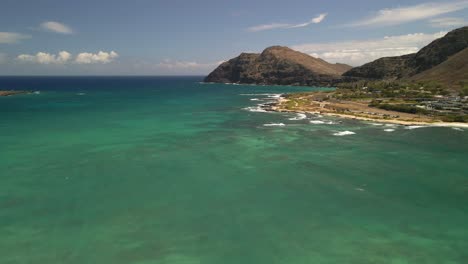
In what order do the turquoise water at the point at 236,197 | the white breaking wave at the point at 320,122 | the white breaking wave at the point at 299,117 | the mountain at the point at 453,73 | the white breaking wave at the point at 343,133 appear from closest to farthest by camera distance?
1. the turquoise water at the point at 236,197
2. the white breaking wave at the point at 343,133
3. the white breaking wave at the point at 320,122
4. the white breaking wave at the point at 299,117
5. the mountain at the point at 453,73

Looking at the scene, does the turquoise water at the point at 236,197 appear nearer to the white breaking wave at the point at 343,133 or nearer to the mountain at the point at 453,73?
the white breaking wave at the point at 343,133

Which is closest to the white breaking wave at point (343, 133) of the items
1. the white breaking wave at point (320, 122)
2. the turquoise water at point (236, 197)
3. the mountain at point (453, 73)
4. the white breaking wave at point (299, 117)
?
the turquoise water at point (236, 197)

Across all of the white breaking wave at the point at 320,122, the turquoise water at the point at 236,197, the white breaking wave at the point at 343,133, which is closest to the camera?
the turquoise water at the point at 236,197

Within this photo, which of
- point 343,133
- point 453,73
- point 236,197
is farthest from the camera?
point 453,73

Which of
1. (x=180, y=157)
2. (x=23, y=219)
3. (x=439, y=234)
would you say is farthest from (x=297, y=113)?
(x=23, y=219)

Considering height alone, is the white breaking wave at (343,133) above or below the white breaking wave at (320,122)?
below

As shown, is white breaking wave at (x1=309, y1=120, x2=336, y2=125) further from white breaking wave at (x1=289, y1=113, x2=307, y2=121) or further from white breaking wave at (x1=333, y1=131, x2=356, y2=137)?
white breaking wave at (x1=333, y1=131, x2=356, y2=137)

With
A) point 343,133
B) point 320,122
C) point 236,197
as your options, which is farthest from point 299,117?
point 236,197

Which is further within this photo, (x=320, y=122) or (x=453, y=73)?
(x=453, y=73)

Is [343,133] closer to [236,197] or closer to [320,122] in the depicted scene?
[320,122]

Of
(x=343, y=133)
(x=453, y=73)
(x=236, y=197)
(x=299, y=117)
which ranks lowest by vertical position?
(x=236, y=197)
